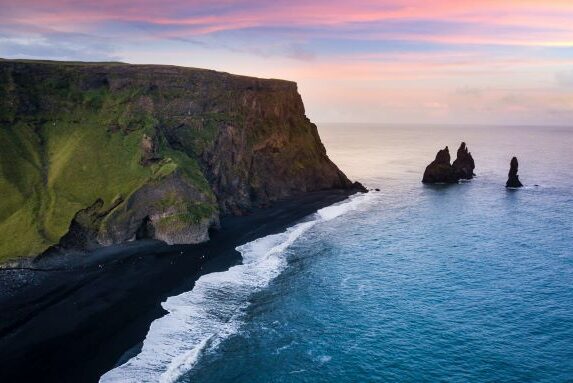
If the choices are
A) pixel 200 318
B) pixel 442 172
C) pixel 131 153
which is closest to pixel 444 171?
pixel 442 172

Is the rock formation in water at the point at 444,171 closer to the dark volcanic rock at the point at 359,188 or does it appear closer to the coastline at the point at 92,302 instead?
the dark volcanic rock at the point at 359,188

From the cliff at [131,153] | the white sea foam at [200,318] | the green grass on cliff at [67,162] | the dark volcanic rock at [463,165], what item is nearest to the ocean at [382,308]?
the white sea foam at [200,318]

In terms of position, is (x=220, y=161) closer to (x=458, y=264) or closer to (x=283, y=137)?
(x=283, y=137)

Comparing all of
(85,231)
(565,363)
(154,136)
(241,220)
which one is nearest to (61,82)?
(154,136)

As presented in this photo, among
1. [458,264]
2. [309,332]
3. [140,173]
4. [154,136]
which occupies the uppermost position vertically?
[154,136]

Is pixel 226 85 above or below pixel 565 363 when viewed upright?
above
